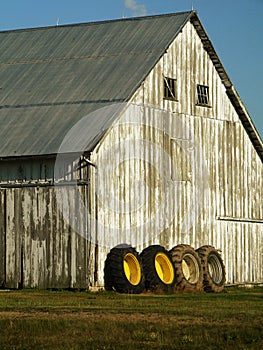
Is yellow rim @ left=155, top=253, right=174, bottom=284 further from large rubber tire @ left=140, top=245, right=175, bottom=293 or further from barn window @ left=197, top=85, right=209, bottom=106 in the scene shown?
barn window @ left=197, top=85, right=209, bottom=106

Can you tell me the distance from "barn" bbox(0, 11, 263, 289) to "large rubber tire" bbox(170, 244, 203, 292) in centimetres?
117

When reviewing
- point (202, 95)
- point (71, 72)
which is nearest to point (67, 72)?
point (71, 72)

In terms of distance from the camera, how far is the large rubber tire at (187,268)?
37.1 metres

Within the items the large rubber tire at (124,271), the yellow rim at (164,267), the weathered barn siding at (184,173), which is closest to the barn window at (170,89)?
the weathered barn siding at (184,173)

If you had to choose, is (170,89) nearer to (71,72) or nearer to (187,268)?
(71,72)

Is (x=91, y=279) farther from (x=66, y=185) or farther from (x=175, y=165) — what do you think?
(x=175, y=165)

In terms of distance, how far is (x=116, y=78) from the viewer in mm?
38812

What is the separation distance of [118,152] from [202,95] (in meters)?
6.86

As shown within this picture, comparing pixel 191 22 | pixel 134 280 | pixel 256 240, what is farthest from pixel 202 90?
pixel 134 280

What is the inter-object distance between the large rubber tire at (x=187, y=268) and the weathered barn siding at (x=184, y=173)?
1182 millimetres

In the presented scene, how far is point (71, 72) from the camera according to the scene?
40.5m

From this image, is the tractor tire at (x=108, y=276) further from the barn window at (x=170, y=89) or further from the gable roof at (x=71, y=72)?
the barn window at (x=170, y=89)

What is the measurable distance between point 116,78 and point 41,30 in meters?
7.42

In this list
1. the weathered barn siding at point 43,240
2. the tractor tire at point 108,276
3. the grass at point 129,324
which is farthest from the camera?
the weathered barn siding at point 43,240
